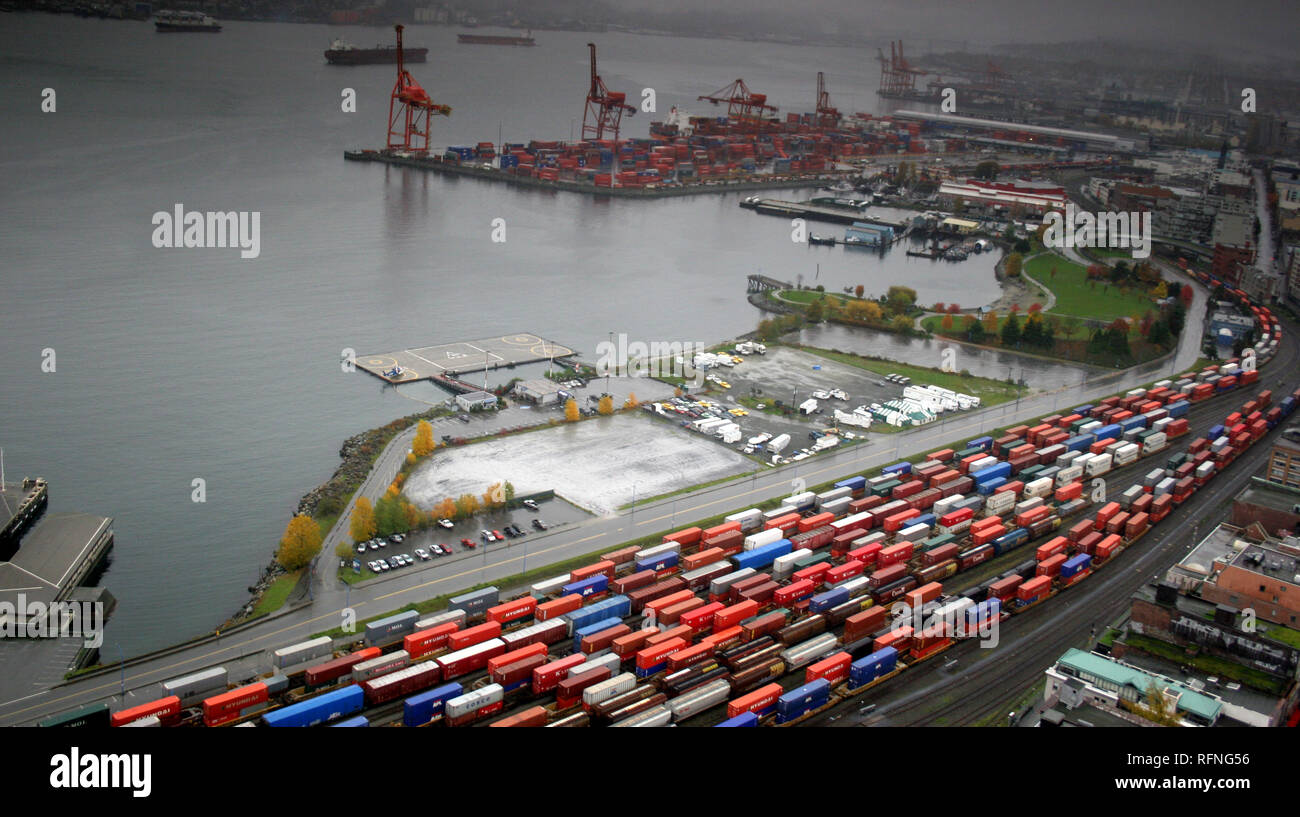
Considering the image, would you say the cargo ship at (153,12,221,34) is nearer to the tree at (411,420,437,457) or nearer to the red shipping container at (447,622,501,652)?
the tree at (411,420,437,457)

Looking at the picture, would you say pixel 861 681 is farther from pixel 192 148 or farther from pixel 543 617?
pixel 192 148

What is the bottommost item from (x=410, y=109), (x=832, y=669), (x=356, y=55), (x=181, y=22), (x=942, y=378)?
(x=832, y=669)

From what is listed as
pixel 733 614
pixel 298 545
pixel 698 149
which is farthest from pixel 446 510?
pixel 698 149

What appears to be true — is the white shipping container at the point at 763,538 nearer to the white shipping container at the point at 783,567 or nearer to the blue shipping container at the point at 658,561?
the white shipping container at the point at 783,567

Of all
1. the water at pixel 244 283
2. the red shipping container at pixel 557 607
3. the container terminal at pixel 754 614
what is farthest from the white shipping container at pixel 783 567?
the water at pixel 244 283

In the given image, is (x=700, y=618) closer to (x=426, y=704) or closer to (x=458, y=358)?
(x=426, y=704)

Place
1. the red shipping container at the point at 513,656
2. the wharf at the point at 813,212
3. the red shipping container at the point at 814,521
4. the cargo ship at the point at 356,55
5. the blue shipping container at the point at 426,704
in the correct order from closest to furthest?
the blue shipping container at the point at 426,704
the red shipping container at the point at 513,656
the red shipping container at the point at 814,521
the wharf at the point at 813,212
the cargo ship at the point at 356,55
